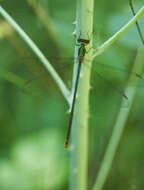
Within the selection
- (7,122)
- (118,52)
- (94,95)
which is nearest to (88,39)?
(118,52)

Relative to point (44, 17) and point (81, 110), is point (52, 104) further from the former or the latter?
point (81, 110)

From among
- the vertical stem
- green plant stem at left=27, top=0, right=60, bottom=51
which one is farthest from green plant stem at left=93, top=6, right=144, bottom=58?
green plant stem at left=27, top=0, right=60, bottom=51

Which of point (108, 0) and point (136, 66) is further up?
point (108, 0)

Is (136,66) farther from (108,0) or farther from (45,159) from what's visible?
(45,159)

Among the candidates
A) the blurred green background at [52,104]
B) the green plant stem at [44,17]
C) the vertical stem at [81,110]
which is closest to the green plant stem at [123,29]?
the vertical stem at [81,110]

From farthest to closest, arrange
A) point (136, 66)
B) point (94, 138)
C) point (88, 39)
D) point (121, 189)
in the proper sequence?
point (94, 138) < point (121, 189) < point (136, 66) < point (88, 39)

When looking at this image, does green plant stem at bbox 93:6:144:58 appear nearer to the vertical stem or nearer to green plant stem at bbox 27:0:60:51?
the vertical stem
